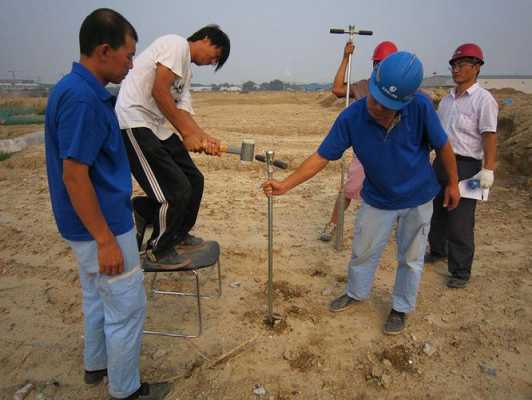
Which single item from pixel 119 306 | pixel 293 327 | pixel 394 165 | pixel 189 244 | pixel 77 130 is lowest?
pixel 293 327

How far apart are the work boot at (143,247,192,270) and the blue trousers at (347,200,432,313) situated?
1298mm

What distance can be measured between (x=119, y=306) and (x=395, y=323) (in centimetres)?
209

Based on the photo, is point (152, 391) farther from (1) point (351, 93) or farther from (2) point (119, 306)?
(1) point (351, 93)

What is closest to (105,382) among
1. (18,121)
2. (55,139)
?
(55,139)

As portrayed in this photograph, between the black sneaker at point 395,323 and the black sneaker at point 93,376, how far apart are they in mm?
2029

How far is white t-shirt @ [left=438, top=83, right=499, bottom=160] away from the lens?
10.7 feet

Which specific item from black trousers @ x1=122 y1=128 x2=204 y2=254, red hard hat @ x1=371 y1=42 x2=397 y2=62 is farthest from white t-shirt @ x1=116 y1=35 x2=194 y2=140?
red hard hat @ x1=371 y1=42 x2=397 y2=62

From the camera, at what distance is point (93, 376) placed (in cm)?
243

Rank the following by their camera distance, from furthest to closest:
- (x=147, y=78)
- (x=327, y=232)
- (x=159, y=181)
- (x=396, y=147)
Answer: (x=327, y=232) < (x=159, y=181) < (x=147, y=78) < (x=396, y=147)

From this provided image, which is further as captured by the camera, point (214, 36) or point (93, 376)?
point (214, 36)

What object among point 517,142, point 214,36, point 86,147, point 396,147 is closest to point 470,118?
point 396,147

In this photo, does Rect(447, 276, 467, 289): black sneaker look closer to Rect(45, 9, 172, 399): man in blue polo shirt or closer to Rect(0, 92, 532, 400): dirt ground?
Rect(0, 92, 532, 400): dirt ground

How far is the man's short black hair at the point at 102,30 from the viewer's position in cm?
169

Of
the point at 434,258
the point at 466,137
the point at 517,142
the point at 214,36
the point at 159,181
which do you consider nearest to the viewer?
the point at 159,181
